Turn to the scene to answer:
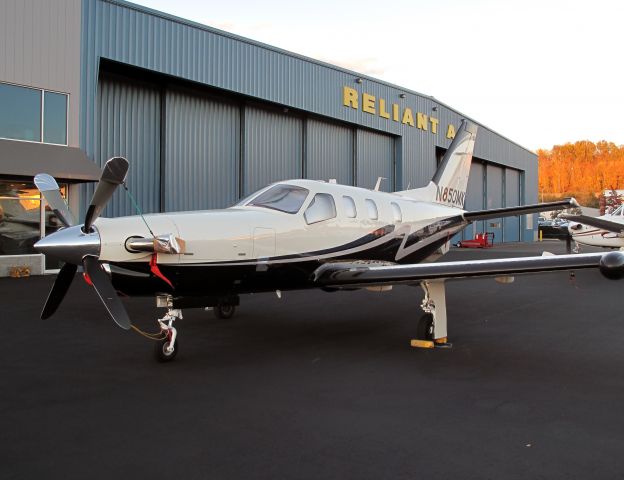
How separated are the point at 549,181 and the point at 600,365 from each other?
364ft

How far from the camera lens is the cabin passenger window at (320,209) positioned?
7059 millimetres

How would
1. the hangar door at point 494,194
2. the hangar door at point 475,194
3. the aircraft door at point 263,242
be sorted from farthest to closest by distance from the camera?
1. the hangar door at point 494,194
2. the hangar door at point 475,194
3. the aircraft door at point 263,242

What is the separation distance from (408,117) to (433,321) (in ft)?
80.8

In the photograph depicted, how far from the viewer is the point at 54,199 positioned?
19.3 ft

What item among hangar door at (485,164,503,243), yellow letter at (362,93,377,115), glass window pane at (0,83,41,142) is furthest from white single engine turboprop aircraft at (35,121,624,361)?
hangar door at (485,164,503,243)

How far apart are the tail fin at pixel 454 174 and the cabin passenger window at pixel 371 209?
3.47 meters

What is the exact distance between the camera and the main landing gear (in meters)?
6.96

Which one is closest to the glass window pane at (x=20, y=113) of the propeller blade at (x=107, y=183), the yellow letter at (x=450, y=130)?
the propeller blade at (x=107, y=183)

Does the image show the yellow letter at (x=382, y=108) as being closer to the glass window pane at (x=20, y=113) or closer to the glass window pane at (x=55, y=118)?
the glass window pane at (x=55, y=118)

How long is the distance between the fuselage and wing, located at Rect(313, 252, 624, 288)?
12.9 inches

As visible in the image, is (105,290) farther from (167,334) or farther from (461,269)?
(461,269)

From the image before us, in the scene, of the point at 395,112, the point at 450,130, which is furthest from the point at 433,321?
the point at 450,130

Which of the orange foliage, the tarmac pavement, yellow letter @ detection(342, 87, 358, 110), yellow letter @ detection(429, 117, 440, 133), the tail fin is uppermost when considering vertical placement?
the orange foliage

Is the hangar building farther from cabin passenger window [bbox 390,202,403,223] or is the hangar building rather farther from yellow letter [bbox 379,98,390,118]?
cabin passenger window [bbox 390,202,403,223]
